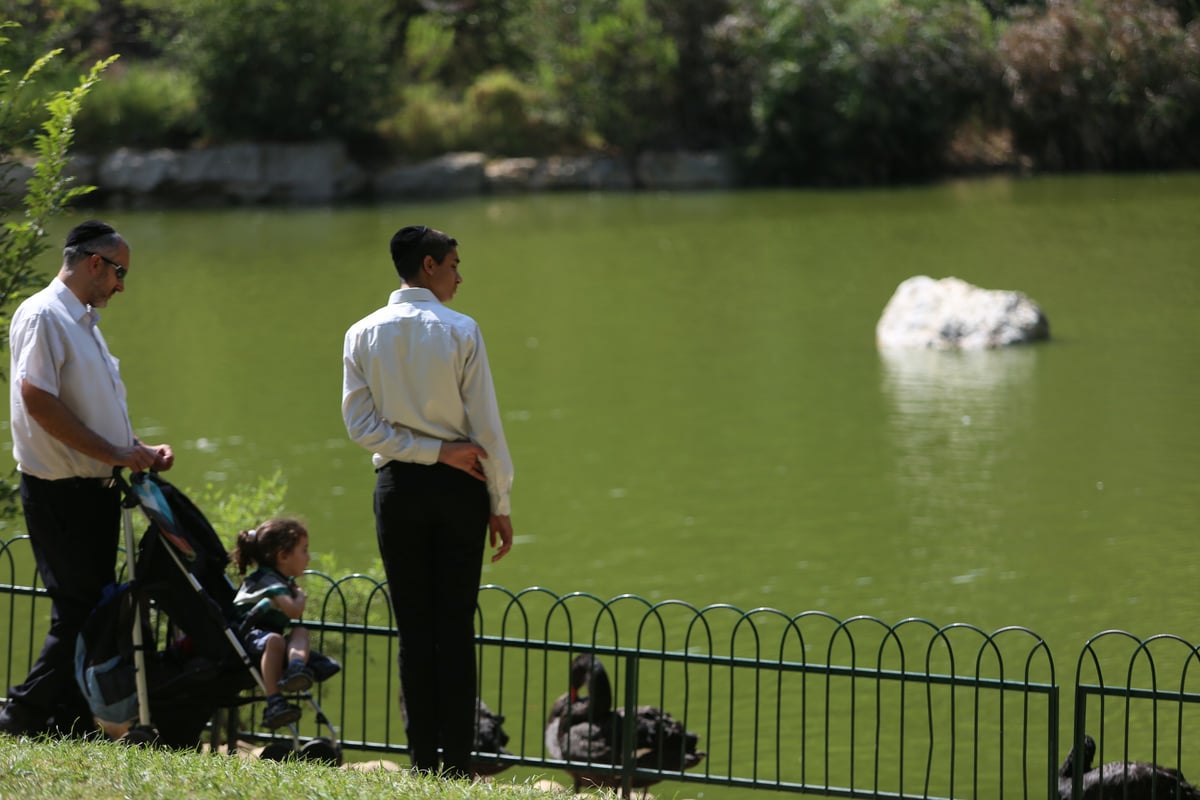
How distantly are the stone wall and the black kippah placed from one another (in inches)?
1027

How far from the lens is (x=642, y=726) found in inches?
249

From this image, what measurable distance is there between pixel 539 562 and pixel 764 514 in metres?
1.73

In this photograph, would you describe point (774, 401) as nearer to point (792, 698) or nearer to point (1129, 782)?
point (792, 698)

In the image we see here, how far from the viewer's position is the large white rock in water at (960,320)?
1538cm

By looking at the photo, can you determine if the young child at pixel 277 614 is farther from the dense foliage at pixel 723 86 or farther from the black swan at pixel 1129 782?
the dense foliage at pixel 723 86

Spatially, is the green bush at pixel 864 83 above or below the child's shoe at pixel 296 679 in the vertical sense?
above

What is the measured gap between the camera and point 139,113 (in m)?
31.6

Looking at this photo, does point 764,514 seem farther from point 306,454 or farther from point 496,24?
point 496,24

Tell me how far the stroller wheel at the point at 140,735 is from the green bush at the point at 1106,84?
26375 mm

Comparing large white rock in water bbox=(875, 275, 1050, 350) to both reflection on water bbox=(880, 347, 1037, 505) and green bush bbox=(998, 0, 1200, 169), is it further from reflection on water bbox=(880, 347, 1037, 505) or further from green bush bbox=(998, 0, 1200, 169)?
green bush bbox=(998, 0, 1200, 169)

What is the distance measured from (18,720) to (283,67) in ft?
90.4

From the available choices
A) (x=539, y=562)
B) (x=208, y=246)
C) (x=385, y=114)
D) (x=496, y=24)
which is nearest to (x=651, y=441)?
(x=539, y=562)

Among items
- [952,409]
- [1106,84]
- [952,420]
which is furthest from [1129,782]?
[1106,84]

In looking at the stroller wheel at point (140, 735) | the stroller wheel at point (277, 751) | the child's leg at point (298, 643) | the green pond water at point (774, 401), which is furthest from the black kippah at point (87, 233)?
the green pond water at point (774, 401)
